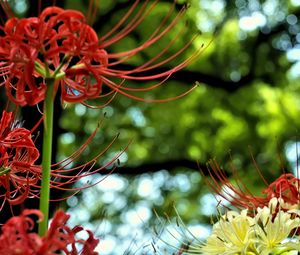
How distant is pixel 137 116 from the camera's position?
27.2ft

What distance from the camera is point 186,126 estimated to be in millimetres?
7902

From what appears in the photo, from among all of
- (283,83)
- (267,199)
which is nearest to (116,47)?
(283,83)

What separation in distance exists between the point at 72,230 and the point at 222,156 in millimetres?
6231

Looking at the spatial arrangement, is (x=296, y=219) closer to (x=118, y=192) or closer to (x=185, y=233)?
(x=185, y=233)

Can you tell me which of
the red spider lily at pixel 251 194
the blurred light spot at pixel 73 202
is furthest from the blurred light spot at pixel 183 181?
the red spider lily at pixel 251 194

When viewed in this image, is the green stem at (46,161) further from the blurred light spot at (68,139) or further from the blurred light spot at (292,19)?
the blurred light spot at (292,19)

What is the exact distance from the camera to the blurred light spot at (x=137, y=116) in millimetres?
8224

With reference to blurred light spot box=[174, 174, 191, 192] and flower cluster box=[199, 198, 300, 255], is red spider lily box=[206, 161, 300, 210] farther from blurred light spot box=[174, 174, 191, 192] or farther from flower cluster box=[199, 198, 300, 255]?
blurred light spot box=[174, 174, 191, 192]

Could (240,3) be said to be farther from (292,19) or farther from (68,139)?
(68,139)

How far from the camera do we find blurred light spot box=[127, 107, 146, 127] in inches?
324

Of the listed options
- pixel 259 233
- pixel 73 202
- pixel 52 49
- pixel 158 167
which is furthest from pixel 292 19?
pixel 52 49

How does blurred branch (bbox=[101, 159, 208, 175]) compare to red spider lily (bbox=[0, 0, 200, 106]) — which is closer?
red spider lily (bbox=[0, 0, 200, 106])

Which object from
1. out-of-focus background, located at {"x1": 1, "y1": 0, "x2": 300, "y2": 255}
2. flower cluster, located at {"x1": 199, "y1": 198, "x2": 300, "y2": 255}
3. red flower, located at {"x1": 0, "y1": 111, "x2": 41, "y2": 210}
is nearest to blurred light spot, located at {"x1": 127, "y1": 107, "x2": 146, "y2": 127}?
out-of-focus background, located at {"x1": 1, "y1": 0, "x2": 300, "y2": 255}

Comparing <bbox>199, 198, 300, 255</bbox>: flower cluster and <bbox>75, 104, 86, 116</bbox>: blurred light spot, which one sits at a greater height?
<bbox>75, 104, 86, 116</bbox>: blurred light spot
